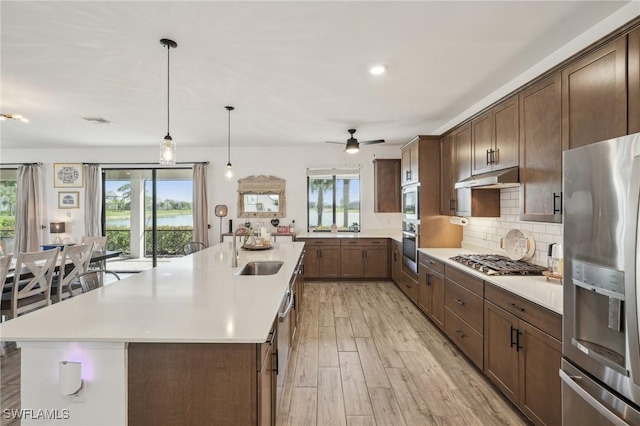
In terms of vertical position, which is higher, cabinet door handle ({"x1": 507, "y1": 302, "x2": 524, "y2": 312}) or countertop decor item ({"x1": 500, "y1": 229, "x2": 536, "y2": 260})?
countertop decor item ({"x1": 500, "y1": 229, "x2": 536, "y2": 260})

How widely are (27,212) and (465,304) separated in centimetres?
812

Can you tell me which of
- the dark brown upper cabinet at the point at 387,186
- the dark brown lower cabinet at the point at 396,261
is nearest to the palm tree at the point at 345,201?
the dark brown upper cabinet at the point at 387,186

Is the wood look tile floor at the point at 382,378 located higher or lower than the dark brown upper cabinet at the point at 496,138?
lower

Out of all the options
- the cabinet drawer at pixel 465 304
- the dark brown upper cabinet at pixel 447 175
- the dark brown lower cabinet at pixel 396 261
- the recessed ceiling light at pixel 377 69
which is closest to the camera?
the cabinet drawer at pixel 465 304

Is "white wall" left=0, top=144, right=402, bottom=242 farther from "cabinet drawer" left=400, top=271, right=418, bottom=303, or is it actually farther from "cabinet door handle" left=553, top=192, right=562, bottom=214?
"cabinet door handle" left=553, top=192, right=562, bottom=214

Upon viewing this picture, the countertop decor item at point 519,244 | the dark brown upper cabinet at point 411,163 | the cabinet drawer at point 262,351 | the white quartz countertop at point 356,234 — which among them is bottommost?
the cabinet drawer at point 262,351

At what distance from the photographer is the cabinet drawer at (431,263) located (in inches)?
130

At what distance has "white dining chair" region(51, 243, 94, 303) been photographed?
3.36 meters

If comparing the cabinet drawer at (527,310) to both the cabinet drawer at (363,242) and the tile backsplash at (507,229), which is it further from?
the cabinet drawer at (363,242)

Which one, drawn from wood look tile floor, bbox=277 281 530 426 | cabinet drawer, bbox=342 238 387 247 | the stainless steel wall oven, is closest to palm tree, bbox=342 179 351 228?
cabinet drawer, bbox=342 238 387 247

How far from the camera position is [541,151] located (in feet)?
7.23

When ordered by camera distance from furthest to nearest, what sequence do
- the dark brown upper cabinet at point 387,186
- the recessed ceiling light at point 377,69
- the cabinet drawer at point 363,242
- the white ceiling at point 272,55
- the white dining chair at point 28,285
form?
1. the dark brown upper cabinet at point 387,186
2. the cabinet drawer at point 363,242
3. the white dining chair at point 28,285
4. the recessed ceiling light at point 377,69
5. the white ceiling at point 272,55

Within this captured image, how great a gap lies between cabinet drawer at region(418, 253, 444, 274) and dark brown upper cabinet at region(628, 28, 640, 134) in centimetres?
204

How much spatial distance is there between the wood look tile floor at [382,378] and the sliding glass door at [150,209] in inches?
155
